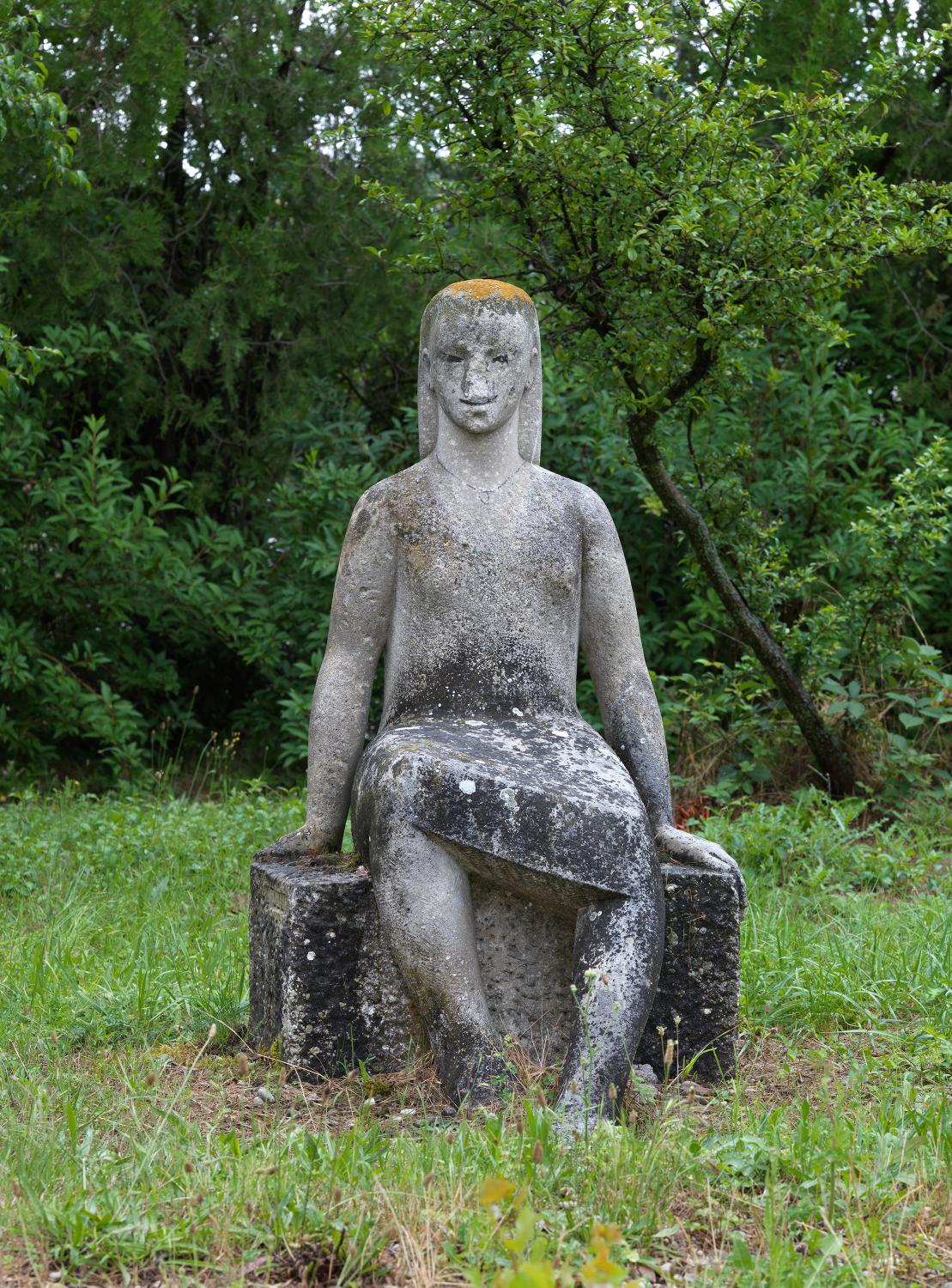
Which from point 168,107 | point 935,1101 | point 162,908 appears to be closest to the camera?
point 935,1101

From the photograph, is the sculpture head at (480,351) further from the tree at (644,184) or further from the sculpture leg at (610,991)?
the tree at (644,184)

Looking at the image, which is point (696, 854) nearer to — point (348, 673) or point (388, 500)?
point (348, 673)

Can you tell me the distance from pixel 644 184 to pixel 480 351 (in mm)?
1900

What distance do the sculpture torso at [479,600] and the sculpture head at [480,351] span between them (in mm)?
178

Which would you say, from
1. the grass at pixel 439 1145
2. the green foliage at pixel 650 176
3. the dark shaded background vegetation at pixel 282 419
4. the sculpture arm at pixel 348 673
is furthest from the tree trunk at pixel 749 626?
the sculpture arm at pixel 348 673

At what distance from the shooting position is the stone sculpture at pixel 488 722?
3.24m

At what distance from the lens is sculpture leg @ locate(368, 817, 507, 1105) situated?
3283mm

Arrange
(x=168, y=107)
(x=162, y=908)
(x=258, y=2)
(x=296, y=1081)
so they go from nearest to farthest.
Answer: (x=296, y=1081)
(x=162, y=908)
(x=168, y=107)
(x=258, y=2)

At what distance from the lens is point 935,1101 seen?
3.16 m

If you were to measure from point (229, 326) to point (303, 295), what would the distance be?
50 cm

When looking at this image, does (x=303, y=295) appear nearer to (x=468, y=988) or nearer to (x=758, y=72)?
(x=758, y=72)

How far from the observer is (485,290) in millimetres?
3691

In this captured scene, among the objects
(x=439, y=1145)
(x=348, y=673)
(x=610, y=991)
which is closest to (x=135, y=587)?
(x=348, y=673)

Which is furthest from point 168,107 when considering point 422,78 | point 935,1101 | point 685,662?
point 935,1101
